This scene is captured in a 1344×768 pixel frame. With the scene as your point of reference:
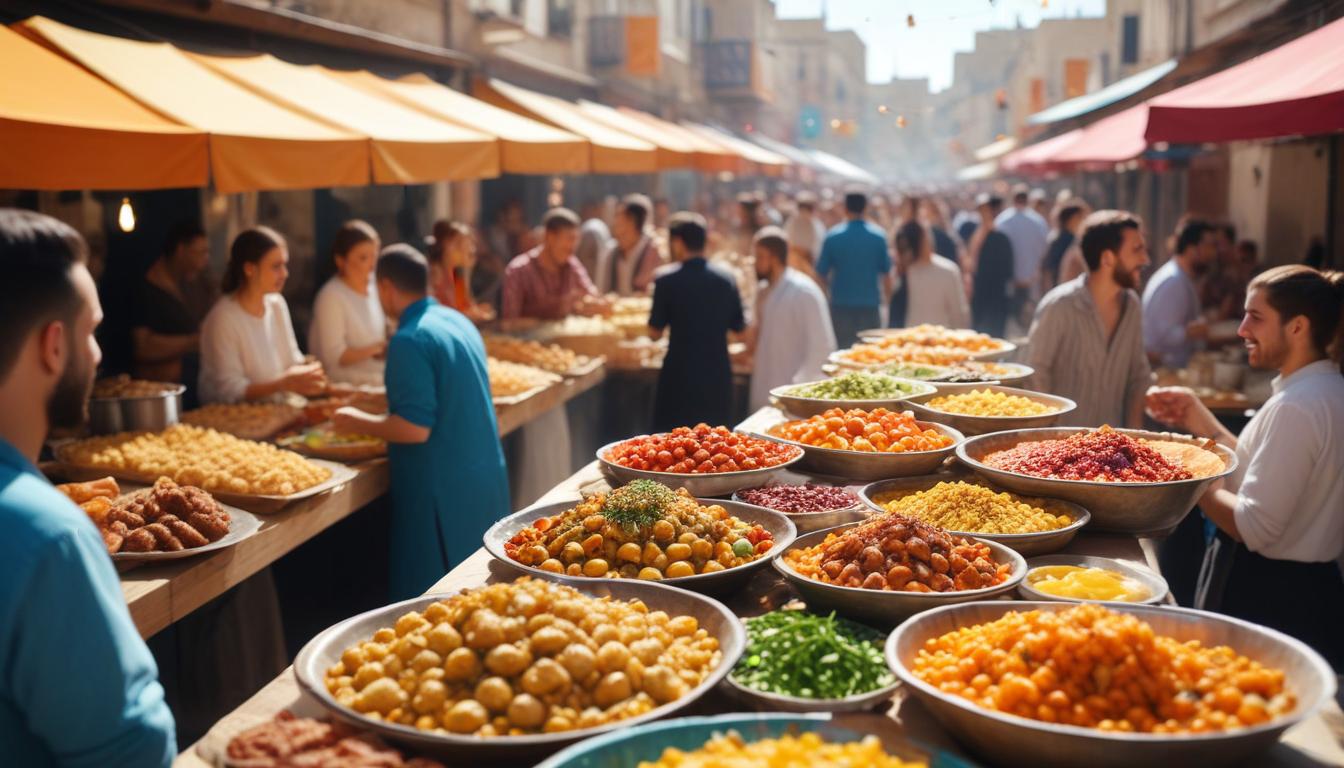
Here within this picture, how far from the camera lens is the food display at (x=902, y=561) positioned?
3.16m

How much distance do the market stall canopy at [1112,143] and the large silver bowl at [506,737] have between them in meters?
7.92

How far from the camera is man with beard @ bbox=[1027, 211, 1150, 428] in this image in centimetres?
632

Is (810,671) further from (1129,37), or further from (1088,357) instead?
(1129,37)

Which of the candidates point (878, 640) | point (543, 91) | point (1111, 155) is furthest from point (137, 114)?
point (543, 91)

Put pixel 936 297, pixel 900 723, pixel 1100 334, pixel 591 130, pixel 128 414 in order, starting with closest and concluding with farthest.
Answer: pixel 900 723 < pixel 128 414 < pixel 1100 334 < pixel 936 297 < pixel 591 130

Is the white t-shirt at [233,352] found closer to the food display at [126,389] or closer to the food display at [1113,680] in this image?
the food display at [126,389]

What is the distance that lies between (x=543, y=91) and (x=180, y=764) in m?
17.6

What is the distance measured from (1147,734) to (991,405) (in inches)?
132

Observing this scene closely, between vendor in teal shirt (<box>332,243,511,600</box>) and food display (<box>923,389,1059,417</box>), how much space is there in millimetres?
2282

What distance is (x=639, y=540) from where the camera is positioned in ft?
11.4

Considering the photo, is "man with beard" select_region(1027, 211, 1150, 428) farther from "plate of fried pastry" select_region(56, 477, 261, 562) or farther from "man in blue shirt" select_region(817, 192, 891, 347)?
"man in blue shirt" select_region(817, 192, 891, 347)

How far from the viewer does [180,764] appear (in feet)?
8.27

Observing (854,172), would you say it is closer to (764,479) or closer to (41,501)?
(764,479)

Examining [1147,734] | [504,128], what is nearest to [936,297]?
[504,128]
